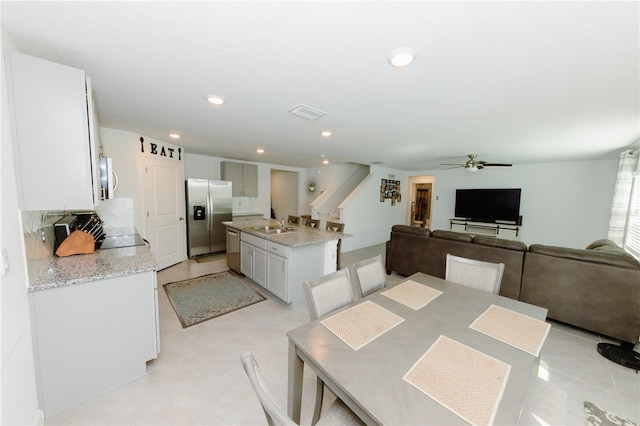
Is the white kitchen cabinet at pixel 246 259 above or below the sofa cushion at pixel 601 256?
below

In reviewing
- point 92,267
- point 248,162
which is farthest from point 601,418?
point 248,162

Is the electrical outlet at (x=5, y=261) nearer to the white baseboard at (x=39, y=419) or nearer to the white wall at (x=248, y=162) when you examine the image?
the white baseboard at (x=39, y=419)

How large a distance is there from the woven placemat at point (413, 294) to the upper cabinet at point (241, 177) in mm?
4847

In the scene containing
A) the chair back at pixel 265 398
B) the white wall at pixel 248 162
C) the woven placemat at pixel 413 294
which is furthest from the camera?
the white wall at pixel 248 162

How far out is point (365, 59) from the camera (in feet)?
4.54

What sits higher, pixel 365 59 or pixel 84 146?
pixel 365 59

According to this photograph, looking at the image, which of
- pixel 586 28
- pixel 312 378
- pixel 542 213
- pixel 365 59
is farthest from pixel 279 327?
pixel 542 213

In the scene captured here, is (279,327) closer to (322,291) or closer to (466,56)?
(322,291)

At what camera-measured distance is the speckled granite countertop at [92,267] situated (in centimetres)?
142

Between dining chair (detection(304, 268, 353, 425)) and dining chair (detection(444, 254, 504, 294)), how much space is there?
1.06 m

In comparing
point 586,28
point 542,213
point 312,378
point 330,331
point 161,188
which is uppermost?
point 586,28

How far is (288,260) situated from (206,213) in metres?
3.06

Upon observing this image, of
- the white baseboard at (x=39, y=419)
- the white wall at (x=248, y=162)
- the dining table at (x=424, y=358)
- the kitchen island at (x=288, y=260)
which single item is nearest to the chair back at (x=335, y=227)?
the kitchen island at (x=288, y=260)

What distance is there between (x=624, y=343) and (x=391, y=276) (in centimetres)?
250
